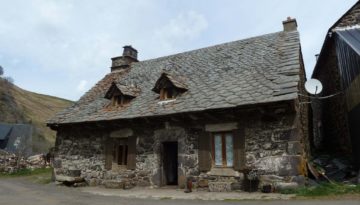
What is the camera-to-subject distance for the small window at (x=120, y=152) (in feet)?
47.3

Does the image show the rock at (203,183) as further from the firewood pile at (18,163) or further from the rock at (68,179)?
the firewood pile at (18,163)

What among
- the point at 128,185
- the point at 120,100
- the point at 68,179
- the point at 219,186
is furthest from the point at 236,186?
the point at 68,179

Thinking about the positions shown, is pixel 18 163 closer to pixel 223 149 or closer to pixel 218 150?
pixel 218 150

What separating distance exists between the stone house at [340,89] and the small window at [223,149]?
3998 millimetres

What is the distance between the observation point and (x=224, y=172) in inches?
453

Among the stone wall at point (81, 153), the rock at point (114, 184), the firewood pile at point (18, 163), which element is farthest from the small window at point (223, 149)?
the firewood pile at point (18, 163)

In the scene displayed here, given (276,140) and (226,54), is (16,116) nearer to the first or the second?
(226,54)

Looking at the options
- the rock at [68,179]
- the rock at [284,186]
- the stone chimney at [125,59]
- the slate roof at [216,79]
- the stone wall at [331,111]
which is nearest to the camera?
the rock at [284,186]

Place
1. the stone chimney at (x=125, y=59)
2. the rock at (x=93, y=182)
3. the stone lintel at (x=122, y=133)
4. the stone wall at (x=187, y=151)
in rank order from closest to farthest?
the stone wall at (x=187, y=151) < the stone lintel at (x=122, y=133) < the rock at (x=93, y=182) < the stone chimney at (x=125, y=59)

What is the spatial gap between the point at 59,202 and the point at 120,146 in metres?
5.02

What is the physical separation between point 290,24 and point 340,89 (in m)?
3.63

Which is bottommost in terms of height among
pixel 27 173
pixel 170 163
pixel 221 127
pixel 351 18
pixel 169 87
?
pixel 27 173

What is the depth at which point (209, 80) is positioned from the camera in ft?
46.2

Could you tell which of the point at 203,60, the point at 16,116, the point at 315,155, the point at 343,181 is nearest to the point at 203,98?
the point at 203,60
